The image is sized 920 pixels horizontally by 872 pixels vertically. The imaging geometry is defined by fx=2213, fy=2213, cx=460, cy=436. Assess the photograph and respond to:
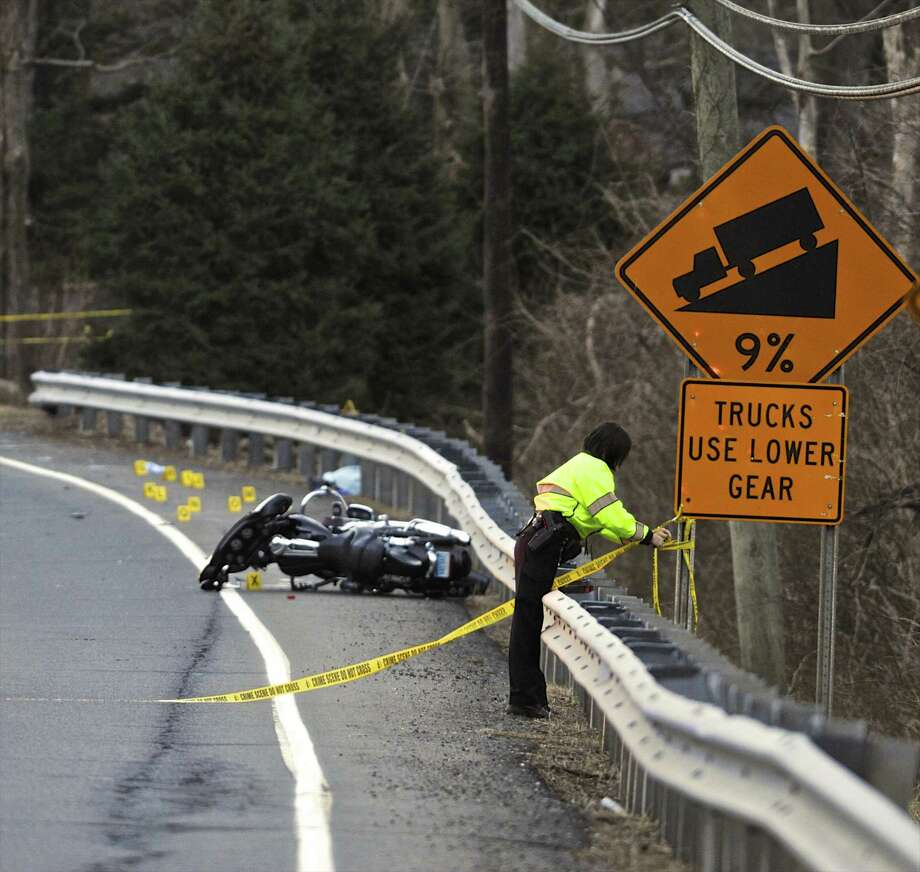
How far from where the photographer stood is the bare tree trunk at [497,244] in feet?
79.1

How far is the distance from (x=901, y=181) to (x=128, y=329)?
1500cm

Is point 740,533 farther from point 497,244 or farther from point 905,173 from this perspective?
point 497,244

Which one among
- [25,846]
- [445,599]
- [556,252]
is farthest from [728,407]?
[556,252]

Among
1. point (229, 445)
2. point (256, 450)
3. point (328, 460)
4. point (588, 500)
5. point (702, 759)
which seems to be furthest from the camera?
point (229, 445)

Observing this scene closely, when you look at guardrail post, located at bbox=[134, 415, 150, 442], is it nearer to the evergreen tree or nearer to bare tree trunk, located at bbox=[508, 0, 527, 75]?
the evergreen tree

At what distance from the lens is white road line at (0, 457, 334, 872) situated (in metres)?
7.46

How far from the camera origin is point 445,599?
15.0 m

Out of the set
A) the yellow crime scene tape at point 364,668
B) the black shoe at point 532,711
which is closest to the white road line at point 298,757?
the yellow crime scene tape at point 364,668

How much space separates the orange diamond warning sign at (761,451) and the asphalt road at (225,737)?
144 cm

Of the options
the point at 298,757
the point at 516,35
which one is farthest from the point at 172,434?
the point at 516,35

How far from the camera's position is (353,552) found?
48.1 ft

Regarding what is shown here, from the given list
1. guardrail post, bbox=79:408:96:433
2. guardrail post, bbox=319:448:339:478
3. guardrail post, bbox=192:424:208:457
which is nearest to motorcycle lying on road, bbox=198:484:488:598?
guardrail post, bbox=319:448:339:478

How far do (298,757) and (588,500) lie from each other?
6.54 ft

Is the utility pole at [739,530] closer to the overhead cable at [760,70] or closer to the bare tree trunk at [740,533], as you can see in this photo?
the bare tree trunk at [740,533]
